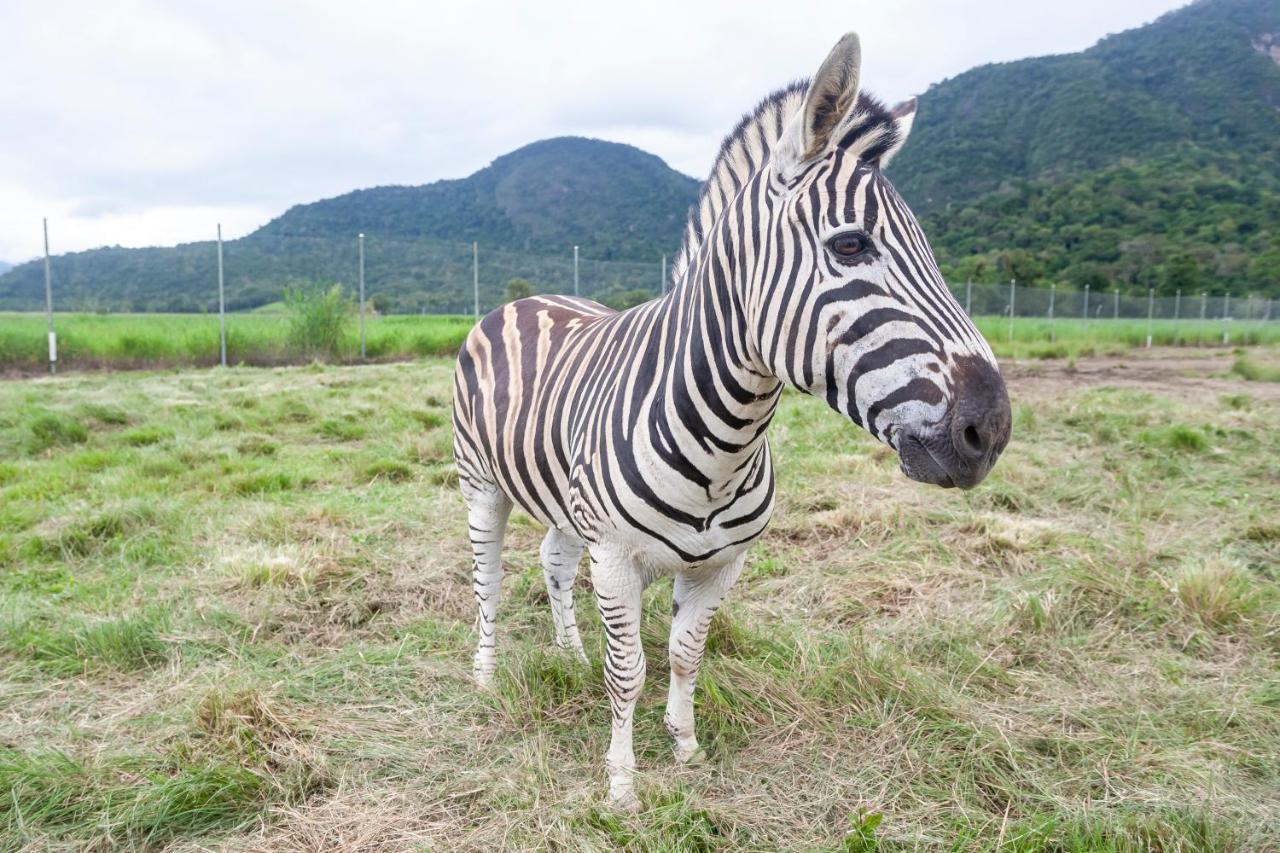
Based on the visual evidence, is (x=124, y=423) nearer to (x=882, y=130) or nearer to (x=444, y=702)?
(x=444, y=702)

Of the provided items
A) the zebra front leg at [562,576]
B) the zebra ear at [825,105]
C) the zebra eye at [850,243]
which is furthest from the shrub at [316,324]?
the zebra eye at [850,243]

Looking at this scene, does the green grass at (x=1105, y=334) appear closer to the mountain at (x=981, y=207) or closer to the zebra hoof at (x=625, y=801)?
the mountain at (x=981, y=207)

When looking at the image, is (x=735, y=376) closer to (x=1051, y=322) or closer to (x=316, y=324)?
(x=316, y=324)

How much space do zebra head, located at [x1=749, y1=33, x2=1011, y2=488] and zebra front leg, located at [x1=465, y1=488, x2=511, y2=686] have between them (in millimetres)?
1839

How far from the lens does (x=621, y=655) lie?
223 centimetres

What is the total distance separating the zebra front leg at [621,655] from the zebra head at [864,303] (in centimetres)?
85

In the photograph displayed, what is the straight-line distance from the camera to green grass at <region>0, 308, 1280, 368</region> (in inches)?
494

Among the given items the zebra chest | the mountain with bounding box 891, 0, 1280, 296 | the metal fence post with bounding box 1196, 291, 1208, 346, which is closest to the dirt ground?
the metal fence post with bounding box 1196, 291, 1208, 346

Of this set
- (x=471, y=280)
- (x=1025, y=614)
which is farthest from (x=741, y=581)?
(x=471, y=280)

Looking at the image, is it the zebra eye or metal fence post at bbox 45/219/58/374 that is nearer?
the zebra eye

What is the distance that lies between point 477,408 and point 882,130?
1.99 meters

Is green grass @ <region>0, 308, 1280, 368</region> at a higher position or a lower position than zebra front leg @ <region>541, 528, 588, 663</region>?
higher

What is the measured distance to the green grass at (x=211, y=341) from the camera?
12547 millimetres

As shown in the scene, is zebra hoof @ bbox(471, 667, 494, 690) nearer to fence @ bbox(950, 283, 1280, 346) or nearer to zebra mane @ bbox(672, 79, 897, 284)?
zebra mane @ bbox(672, 79, 897, 284)
